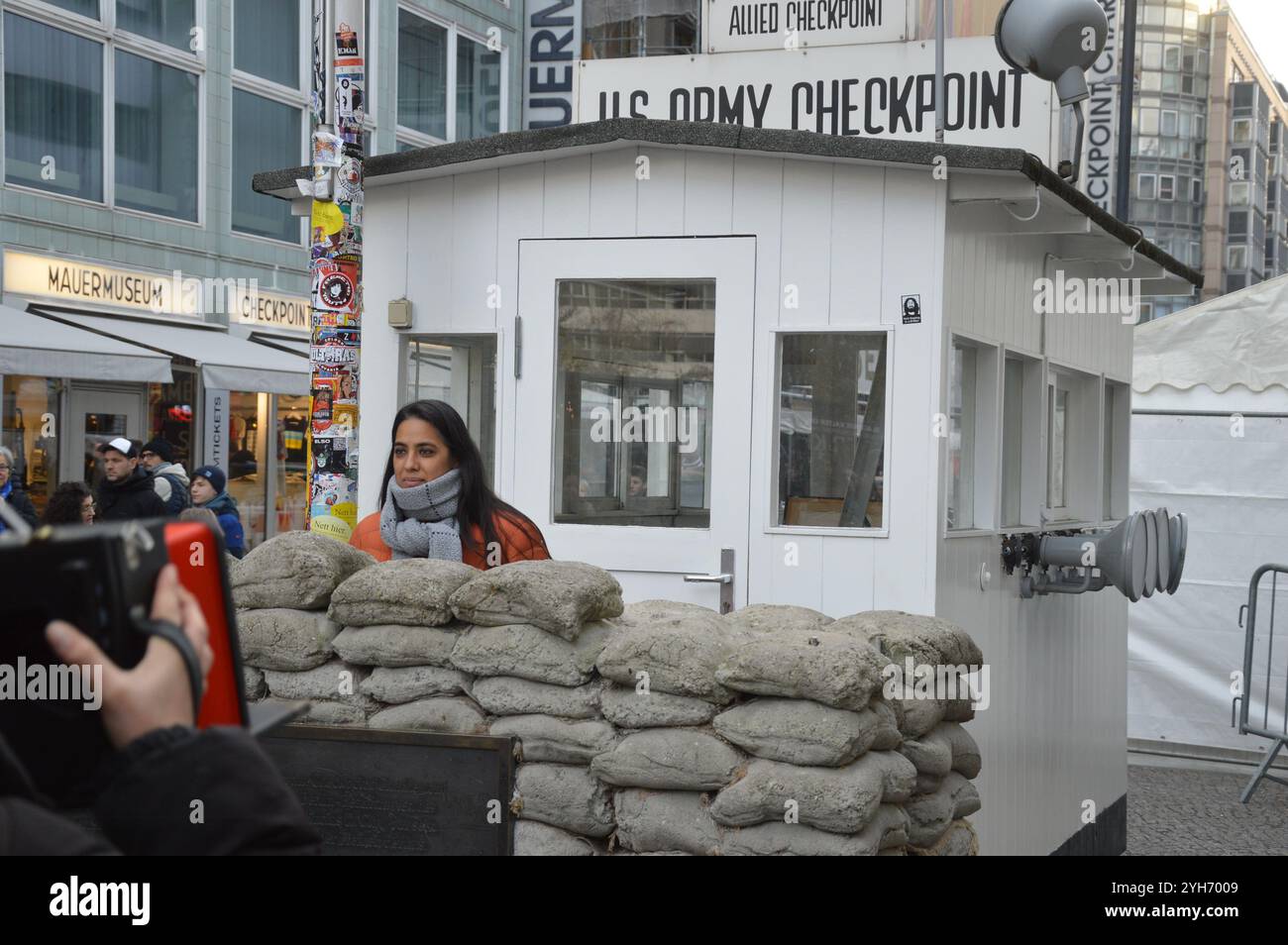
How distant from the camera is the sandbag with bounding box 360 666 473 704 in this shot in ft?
14.1

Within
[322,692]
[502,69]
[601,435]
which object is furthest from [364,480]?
[502,69]

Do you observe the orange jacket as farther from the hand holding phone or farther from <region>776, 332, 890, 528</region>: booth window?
the hand holding phone

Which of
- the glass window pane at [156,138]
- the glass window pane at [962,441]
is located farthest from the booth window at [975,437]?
the glass window pane at [156,138]

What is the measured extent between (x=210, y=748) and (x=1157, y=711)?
36.9ft

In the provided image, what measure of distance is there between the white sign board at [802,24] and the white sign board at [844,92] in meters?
0.08

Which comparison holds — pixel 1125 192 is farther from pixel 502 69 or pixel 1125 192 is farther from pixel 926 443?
pixel 502 69

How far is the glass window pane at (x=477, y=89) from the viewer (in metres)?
26.9

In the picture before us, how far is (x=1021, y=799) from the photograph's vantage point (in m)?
6.66

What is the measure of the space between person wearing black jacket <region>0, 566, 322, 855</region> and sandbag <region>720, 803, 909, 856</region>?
219cm

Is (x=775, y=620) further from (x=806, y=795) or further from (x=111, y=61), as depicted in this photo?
A: (x=111, y=61)

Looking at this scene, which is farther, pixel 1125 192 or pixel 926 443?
pixel 1125 192

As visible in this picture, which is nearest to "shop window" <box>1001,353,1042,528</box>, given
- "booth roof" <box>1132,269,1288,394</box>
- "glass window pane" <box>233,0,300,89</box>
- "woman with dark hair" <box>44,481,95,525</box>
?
"booth roof" <box>1132,269,1288,394</box>

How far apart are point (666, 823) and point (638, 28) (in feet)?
71.1

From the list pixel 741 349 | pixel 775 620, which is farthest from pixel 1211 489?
pixel 775 620
